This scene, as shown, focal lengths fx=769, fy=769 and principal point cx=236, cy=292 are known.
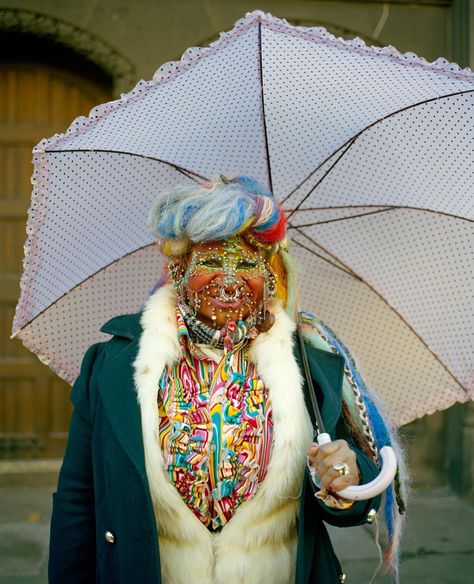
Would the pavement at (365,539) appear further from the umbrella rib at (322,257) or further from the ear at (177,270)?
the ear at (177,270)

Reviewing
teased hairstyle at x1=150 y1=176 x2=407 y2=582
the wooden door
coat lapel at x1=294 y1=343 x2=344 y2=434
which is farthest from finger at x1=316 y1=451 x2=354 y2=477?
the wooden door

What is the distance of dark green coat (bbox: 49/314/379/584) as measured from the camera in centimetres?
199

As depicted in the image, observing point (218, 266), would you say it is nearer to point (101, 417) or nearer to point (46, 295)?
point (101, 417)

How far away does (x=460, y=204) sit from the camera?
7.60 feet

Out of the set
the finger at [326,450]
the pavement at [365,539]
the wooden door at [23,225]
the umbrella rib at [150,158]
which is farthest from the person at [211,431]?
the wooden door at [23,225]

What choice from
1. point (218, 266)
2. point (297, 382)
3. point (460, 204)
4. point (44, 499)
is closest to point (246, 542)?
point (297, 382)

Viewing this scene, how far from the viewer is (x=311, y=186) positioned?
2.44 m

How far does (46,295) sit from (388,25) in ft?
13.8

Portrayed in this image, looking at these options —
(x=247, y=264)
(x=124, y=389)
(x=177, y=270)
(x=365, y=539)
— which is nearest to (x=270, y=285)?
(x=247, y=264)

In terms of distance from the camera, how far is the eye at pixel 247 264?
7.04 ft

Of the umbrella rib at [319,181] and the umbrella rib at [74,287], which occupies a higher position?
the umbrella rib at [319,181]

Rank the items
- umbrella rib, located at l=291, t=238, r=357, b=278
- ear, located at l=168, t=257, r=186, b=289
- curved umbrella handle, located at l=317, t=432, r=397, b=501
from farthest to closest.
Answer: umbrella rib, located at l=291, t=238, r=357, b=278 → ear, located at l=168, t=257, r=186, b=289 → curved umbrella handle, located at l=317, t=432, r=397, b=501

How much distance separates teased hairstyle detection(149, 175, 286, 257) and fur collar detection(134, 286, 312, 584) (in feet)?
1.10

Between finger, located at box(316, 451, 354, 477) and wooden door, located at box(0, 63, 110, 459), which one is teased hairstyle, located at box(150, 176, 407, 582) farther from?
wooden door, located at box(0, 63, 110, 459)
